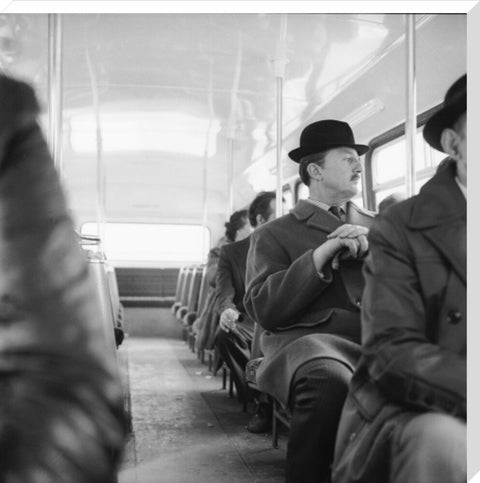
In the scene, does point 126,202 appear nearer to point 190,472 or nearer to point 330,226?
point 330,226

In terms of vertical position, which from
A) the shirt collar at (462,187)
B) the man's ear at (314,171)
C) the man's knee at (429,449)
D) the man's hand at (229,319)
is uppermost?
the man's ear at (314,171)

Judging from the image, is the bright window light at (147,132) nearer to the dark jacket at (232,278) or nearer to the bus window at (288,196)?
the bus window at (288,196)

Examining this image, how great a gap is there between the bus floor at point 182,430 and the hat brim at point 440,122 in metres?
1.04

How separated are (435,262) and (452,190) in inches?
8.5

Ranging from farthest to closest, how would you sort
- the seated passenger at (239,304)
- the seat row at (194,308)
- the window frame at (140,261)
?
1. the seat row at (194,308)
2. the seated passenger at (239,304)
3. the window frame at (140,261)

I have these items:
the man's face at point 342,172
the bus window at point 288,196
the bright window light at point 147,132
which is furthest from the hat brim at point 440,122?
the bright window light at point 147,132

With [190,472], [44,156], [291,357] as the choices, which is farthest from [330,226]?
[44,156]

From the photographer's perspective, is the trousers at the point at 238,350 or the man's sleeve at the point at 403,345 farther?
the trousers at the point at 238,350

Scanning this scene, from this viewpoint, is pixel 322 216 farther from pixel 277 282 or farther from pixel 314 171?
pixel 277 282

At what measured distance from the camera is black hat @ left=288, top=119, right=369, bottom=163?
192cm

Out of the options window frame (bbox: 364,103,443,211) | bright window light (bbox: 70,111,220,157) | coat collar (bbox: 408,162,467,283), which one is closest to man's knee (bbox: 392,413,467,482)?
coat collar (bbox: 408,162,467,283)

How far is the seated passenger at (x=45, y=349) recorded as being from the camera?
652 mm

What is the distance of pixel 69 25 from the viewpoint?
1.89m
